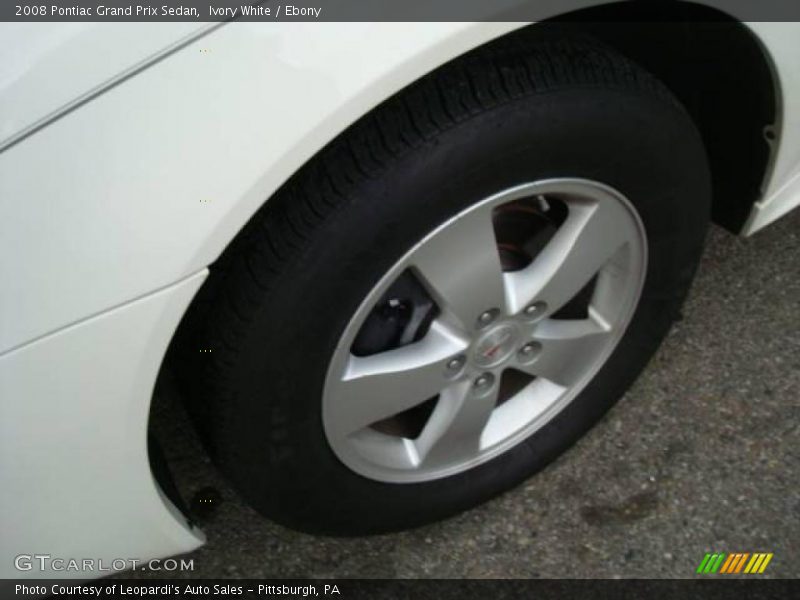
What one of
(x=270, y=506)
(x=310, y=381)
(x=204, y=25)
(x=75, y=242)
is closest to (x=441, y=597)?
(x=270, y=506)

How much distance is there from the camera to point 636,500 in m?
1.90

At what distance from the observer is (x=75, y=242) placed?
42.8 inches

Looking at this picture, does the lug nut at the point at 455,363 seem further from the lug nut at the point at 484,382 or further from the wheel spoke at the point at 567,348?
the wheel spoke at the point at 567,348

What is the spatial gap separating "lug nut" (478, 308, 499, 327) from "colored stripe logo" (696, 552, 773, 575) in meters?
0.72

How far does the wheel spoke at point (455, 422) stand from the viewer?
1.63 m

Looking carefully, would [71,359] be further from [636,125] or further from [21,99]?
[636,125]

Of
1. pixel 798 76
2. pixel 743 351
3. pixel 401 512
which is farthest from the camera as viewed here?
pixel 743 351

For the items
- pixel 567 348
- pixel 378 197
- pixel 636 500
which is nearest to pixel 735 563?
pixel 636 500

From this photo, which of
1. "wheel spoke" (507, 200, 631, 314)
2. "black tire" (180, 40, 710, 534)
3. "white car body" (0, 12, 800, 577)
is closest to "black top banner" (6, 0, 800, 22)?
"white car body" (0, 12, 800, 577)

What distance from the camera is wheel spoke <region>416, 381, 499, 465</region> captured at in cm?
163

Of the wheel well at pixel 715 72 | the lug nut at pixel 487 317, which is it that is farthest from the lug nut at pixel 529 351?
the wheel well at pixel 715 72

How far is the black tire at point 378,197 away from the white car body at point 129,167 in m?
0.12

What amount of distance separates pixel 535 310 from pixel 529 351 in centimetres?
11

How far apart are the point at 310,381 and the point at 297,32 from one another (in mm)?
535
